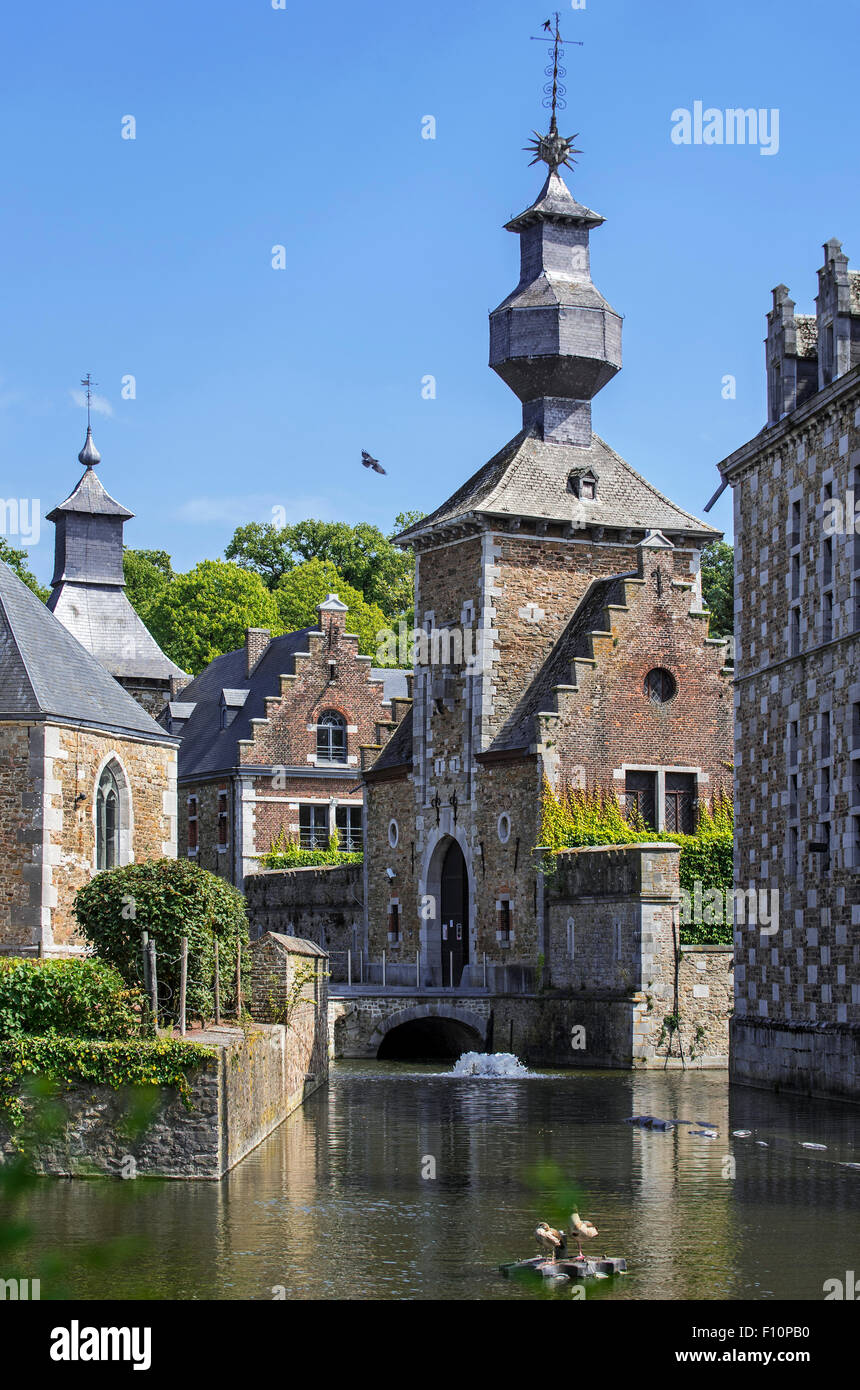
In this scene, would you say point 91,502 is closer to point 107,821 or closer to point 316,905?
point 316,905

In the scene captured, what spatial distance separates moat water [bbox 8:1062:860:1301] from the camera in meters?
11.3

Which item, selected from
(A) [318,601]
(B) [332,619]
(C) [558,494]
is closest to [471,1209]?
(C) [558,494]

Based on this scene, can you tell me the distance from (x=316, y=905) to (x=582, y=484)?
42.8ft

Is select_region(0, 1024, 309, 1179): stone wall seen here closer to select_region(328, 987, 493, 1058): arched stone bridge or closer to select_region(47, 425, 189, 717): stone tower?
select_region(328, 987, 493, 1058): arched stone bridge

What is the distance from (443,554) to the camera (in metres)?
41.4

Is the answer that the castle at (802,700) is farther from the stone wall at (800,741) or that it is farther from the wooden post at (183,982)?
the wooden post at (183,982)

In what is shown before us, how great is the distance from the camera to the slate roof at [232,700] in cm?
5219

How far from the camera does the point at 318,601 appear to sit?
236 feet

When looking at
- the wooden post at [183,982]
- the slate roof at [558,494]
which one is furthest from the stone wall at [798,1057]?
the slate roof at [558,494]

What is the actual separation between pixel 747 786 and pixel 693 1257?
16.0 m

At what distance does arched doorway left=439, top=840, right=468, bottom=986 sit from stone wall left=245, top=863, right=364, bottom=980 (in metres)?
3.75

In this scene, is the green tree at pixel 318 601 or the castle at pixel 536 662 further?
the green tree at pixel 318 601

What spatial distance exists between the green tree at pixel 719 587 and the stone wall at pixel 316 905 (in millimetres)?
15714
